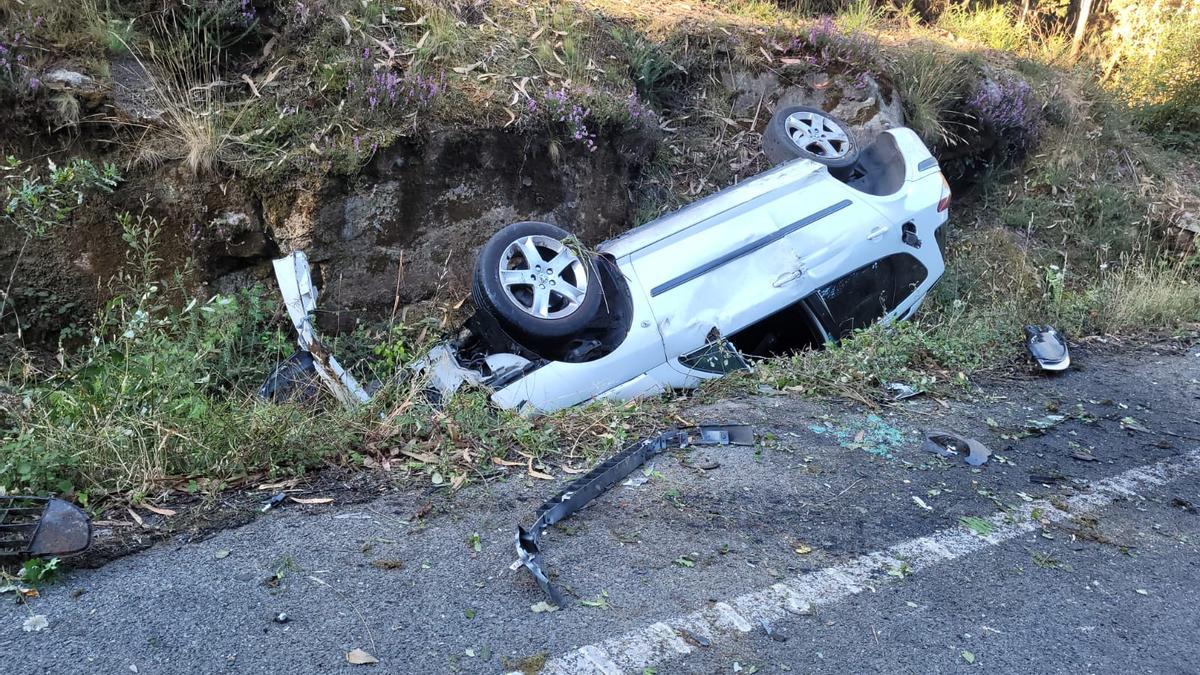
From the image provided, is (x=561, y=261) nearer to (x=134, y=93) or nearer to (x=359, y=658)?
(x=359, y=658)

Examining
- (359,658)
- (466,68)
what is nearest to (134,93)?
(466,68)

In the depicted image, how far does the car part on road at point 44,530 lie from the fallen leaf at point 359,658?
45.4 inches

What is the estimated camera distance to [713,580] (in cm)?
315

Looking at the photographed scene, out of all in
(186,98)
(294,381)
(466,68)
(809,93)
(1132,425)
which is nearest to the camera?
(294,381)

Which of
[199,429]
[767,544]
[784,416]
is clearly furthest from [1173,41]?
[199,429]

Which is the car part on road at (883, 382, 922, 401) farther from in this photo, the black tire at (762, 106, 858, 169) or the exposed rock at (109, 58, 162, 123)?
the exposed rock at (109, 58, 162, 123)

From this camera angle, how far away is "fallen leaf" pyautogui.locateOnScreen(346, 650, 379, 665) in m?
2.62

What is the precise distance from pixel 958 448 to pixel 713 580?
1.96 meters

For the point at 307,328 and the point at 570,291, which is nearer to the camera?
the point at 307,328

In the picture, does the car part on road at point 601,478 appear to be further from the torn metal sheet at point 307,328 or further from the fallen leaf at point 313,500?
the torn metal sheet at point 307,328

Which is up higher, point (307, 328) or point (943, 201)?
point (307, 328)

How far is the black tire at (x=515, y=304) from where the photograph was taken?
200 inches

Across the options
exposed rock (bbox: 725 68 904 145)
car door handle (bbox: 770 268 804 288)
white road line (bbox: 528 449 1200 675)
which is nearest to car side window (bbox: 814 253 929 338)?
car door handle (bbox: 770 268 804 288)

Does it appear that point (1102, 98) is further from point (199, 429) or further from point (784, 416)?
point (199, 429)
